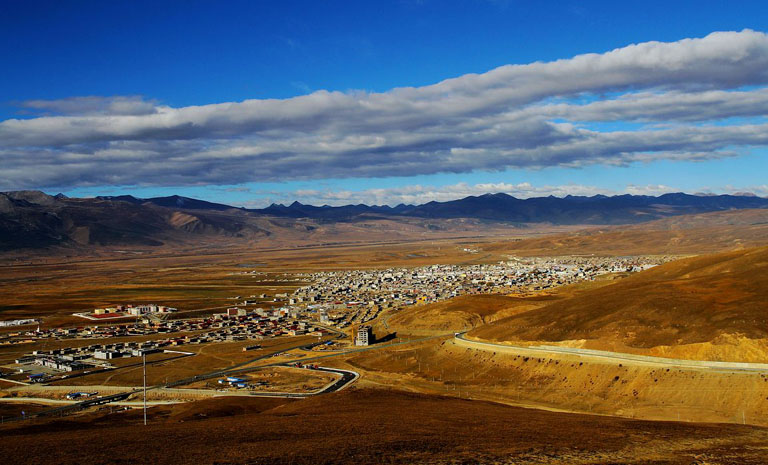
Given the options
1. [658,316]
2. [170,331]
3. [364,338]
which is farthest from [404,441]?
[170,331]

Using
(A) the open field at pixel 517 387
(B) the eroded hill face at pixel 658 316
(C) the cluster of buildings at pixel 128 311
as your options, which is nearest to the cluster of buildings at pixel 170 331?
(A) the open field at pixel 517 387

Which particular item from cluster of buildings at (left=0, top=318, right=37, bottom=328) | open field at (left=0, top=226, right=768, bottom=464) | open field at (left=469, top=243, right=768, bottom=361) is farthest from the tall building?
cluster of buildings at (left=0, top=318, right=37, bottom=328)

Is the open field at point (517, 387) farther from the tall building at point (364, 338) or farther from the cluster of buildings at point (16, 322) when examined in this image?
the cluster of buildings at point (16, 322)

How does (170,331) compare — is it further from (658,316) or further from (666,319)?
(666,319)

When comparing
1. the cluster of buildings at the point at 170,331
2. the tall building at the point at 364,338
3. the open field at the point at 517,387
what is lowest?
the cluster of buildings at the point at 170,331

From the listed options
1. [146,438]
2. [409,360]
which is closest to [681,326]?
[409,360]

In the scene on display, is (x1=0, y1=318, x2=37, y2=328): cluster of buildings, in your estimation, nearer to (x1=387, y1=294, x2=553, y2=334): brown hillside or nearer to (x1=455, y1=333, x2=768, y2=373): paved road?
(x1=387, y1=294, x2=553, y2=334): brown hillside
